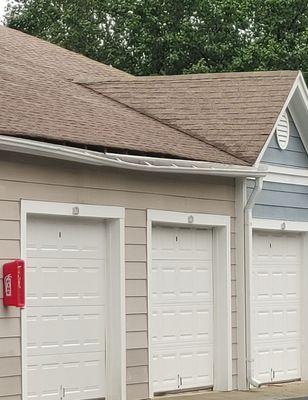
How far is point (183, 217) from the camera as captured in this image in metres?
17.0

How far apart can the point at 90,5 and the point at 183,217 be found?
23.1 meters

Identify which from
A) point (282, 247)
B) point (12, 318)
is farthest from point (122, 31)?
point (12, 318)

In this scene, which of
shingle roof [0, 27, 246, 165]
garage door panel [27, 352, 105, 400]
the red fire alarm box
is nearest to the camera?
the red fire alarm box

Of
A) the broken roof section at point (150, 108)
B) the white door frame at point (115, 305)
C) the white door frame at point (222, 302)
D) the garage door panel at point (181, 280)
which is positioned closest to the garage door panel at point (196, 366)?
the white door frame at point (222, 302)

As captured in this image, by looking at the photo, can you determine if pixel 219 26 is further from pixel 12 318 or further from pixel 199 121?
pixel 12 318

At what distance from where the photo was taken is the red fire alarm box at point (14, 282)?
45.0 ft

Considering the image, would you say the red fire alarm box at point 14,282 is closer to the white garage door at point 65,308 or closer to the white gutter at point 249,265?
the white garage door at point 65,308

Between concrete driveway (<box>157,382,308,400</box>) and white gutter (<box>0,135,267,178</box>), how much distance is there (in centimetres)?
306

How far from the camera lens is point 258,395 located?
56.9 ft

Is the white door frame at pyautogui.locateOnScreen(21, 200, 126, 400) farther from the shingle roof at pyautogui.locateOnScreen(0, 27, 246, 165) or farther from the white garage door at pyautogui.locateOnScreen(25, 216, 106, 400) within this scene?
the shingle roof at pyautogui.locateOnScreen(0, 27, 246, 165)

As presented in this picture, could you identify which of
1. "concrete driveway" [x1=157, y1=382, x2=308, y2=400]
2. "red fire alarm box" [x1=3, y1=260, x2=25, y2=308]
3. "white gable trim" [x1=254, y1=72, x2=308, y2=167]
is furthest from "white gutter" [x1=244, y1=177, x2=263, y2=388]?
"red fire alarm box" [x1=3, y1=260, x2=25, y2=308]

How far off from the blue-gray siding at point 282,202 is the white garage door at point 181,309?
1.27m

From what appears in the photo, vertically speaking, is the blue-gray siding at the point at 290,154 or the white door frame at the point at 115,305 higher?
the blue-gray siding at the point at 290,154

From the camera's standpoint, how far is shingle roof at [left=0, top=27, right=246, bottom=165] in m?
15.0
